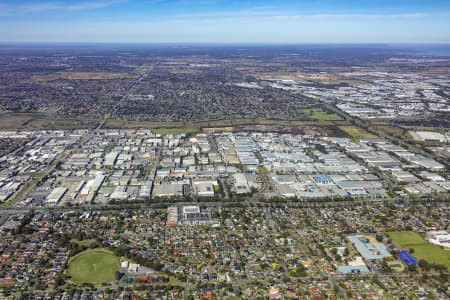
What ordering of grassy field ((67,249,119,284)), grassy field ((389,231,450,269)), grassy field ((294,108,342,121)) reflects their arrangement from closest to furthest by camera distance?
grassy field ((67,249,119,284)) < grassy field ((389,231,450,269)) < grassy field ((294,108,342,121))

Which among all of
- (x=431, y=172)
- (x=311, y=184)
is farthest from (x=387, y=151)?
(x=311, y=184)

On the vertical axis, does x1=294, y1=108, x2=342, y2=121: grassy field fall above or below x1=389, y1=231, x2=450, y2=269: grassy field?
above

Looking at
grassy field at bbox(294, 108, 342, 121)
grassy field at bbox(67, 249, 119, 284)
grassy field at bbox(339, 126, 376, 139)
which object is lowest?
grassy field at bbox(67, 249, 119, 284)

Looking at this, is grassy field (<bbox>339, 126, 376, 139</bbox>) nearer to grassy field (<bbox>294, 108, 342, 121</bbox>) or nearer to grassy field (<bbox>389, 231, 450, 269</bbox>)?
grassy field (<bbox>294, 108, 342, 121</bbox>)

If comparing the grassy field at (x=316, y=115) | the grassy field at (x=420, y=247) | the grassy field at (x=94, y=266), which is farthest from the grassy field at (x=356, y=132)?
the grassy field at (x=94, y=266)

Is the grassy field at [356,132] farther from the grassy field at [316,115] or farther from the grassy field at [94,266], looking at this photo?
the grassy field at [94,266]

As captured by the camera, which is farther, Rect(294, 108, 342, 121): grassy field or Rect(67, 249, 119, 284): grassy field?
Rect(294, 108, 342, 121): grassy field

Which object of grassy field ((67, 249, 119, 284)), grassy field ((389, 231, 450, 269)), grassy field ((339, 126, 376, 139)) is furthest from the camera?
grassy field ((339, 126, 376, 139))

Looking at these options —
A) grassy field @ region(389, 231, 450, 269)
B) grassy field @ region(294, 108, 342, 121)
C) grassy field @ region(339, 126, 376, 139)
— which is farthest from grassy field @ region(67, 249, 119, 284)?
grassy field @ region(294, 108, 342, 121)
